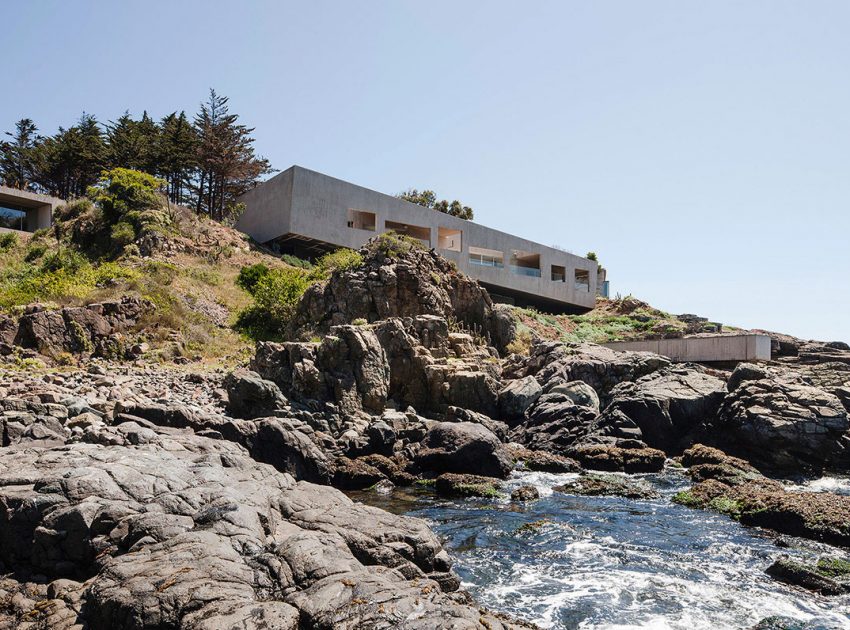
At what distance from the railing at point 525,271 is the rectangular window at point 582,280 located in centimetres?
546

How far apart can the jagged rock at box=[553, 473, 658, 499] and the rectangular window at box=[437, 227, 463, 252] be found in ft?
113

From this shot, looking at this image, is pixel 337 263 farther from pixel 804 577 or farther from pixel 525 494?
pixel 804 577

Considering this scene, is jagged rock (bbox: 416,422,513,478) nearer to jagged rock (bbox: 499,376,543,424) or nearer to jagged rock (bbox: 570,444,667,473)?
jagged rock (bbox: 570,444,667,473)

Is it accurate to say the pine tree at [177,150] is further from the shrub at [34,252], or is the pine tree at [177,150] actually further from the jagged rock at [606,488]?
the jagged rock at [606,488]


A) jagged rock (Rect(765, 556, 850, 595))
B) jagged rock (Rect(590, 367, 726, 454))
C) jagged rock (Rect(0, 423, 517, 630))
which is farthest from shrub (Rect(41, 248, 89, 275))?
jagged rock (Rect(765, 556, 850, 595))

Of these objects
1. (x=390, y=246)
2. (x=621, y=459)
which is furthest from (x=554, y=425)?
(x=390, y=246)

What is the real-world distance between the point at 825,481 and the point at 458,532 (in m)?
14.3

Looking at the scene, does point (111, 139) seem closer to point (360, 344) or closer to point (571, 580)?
point (360, 344)

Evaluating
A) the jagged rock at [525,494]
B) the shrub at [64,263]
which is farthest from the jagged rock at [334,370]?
the shrub at [64,263]

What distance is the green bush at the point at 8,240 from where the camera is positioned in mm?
39278

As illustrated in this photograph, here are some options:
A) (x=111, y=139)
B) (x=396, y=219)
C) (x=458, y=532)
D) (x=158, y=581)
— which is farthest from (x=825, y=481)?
(x=111, y=139)

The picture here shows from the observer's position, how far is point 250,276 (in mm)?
37531

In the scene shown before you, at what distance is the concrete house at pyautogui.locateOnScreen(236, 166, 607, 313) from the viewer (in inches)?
1774

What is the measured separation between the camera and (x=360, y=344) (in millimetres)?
23281
